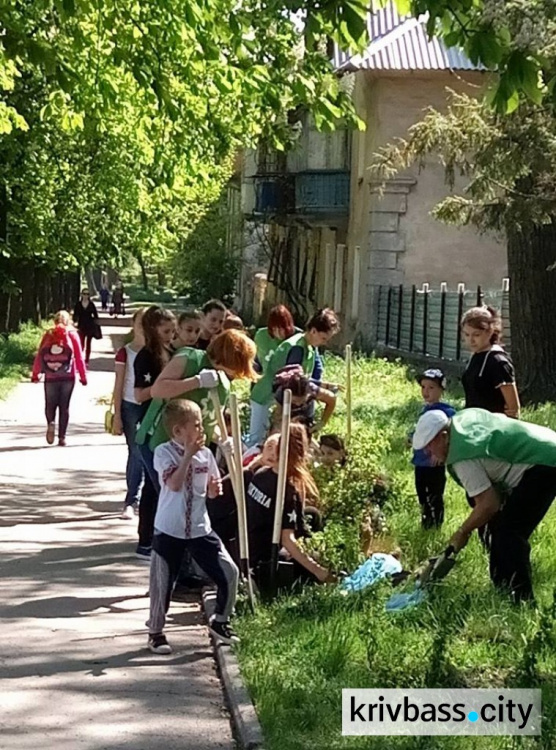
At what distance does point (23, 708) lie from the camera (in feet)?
24.1

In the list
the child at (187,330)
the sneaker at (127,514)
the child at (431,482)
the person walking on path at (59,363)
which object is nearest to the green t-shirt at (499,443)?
the child at (431,482)

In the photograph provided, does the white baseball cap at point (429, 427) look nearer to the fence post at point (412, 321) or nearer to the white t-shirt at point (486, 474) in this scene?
the white t-shirt at point (486, 474)

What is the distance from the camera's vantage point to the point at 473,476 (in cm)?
821

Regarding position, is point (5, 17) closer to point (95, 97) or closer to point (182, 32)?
point (182, 32)

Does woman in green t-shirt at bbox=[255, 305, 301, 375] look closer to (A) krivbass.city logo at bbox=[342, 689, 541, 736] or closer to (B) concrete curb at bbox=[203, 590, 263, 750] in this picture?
(B) concrete curb at bbox=[203, 590, 263, 750]

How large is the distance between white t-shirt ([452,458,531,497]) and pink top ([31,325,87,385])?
10699 mm

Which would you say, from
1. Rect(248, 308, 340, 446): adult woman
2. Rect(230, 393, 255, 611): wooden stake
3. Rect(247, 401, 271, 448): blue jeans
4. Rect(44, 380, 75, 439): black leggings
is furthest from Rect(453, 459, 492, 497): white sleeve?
Rect(44, 380, 75, 439): black leggings

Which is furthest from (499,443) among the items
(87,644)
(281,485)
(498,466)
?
(87,644)

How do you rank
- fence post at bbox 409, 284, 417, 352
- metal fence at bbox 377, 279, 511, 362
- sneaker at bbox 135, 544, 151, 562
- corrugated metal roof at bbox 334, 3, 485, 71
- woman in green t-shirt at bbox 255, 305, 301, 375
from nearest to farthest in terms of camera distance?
sneaker at bbox 135, 544, 151, 562
woman in green t-shirt at bbox 255, 305, 301, 375
metal fence at bbox 377, 279, 511, 362
fence post at bbox 409, 284, 417, 352
corrugated metal roof at bbox 334, 3, 485, 71

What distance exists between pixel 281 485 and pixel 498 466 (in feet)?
4.62

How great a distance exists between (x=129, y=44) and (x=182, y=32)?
72 cm

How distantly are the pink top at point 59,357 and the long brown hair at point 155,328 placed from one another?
688 centimetres

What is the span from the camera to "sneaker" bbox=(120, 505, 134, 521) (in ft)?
44.5

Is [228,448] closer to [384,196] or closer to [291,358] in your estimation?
[291,358]
